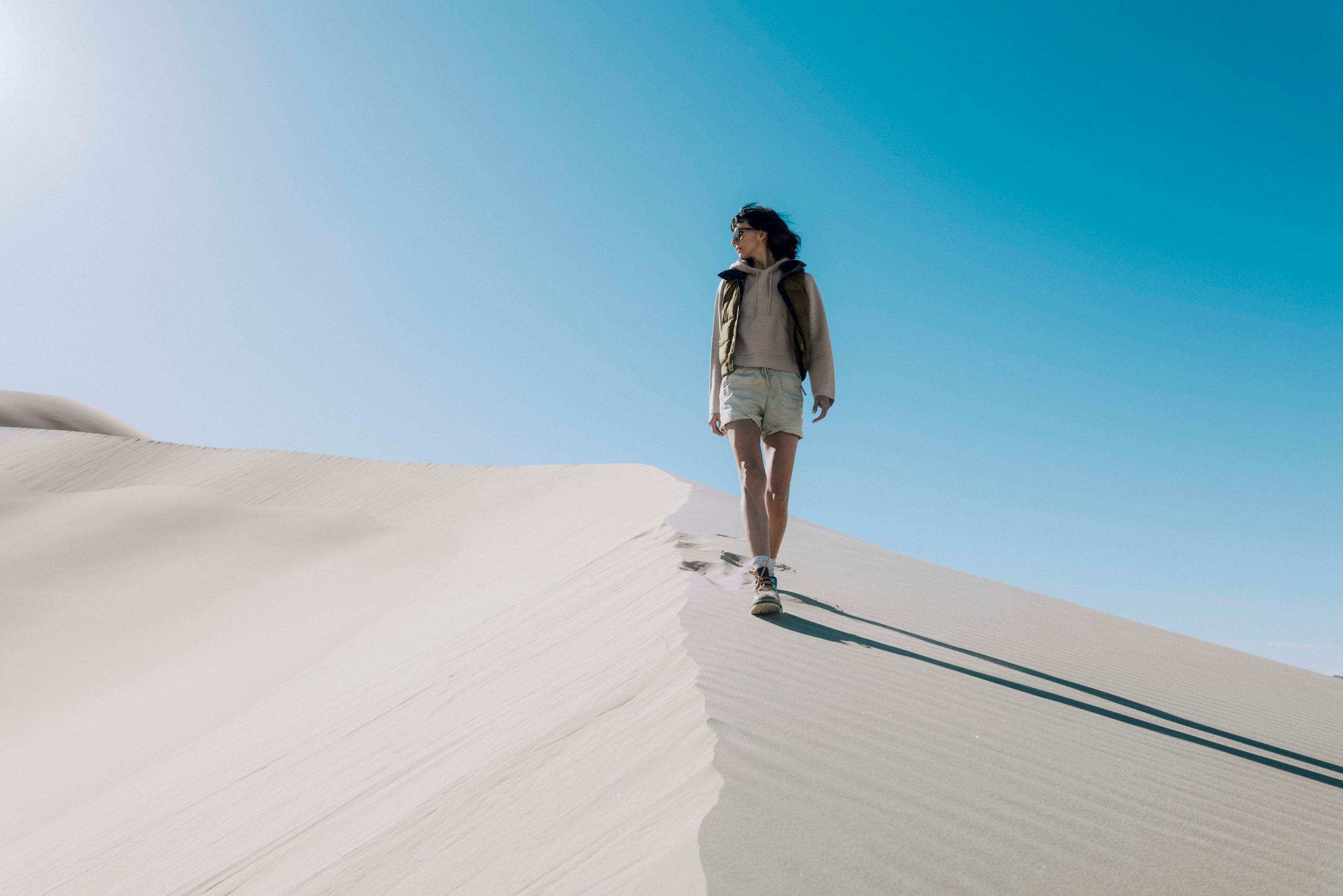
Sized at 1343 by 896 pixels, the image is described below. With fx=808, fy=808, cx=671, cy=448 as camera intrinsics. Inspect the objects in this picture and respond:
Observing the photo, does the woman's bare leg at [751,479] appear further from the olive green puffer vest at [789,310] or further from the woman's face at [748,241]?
the woman's face at [748,241]

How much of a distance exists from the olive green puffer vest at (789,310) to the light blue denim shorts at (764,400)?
0.28 ft

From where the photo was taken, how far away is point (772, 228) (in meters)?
4.02

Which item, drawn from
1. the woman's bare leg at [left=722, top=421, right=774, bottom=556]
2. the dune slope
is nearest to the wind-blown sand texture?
the dune slope

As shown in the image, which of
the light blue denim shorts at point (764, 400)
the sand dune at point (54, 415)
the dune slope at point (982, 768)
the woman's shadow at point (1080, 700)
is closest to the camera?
the dune slope at point (982, 768)

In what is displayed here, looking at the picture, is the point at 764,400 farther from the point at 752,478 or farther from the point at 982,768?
the point at 982,768

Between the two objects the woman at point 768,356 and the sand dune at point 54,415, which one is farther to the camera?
the sand dune at point 54,415

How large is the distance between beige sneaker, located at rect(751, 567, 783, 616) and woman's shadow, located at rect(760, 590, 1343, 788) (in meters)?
0.04

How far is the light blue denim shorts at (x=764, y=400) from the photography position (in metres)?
3.81

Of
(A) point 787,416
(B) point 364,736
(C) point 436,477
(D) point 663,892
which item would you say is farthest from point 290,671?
(C) point 436,477

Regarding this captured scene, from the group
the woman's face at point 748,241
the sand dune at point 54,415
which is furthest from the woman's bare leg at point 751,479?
the sand dune at point 54,415

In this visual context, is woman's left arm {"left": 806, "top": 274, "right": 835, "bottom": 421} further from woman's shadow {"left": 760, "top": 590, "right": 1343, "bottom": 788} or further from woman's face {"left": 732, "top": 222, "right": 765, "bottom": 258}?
woman's shadow {"left": 760, "top": 590, "right": 1343, "bottom": 788}

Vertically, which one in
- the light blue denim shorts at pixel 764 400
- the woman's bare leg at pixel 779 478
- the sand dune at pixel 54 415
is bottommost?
the sand dune at pixel 54 415

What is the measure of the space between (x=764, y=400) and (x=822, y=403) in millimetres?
347

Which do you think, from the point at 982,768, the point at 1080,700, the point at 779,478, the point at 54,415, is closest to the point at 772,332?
the point at 779,478
